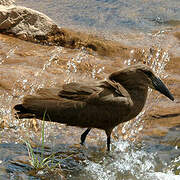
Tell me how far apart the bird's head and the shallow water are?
83 cm

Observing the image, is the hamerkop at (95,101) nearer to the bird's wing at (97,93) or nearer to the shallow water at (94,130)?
the bird's wing at (97,93)

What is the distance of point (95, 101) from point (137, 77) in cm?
61

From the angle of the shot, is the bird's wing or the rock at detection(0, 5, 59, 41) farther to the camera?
the rock at detection(0, 5, 59, 41)

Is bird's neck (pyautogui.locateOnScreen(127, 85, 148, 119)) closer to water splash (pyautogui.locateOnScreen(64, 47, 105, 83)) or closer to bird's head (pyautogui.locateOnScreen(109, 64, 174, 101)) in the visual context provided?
bird's head (pyautogui.locateOnScreen(109, 64, 174, 101))

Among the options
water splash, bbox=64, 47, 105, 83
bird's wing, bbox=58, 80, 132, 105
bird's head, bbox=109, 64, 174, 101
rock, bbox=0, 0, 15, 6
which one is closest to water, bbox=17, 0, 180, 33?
rock, bbox=0, 0, 15, 6

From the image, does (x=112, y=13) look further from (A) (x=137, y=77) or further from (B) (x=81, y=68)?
(A) (x=137, y=77)

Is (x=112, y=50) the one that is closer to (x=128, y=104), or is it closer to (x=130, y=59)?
(x=130, y=59)

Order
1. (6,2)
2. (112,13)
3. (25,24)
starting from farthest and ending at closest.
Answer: (112,13)
(6,2)
(25,24)

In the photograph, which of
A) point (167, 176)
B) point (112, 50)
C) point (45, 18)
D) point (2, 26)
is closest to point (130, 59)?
point (112, 50)

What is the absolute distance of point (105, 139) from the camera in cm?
568

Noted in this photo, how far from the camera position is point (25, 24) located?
29.2 feet

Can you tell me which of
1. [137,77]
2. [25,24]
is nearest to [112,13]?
[25,24]

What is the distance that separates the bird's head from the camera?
507cm

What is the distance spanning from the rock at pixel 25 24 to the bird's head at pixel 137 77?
13.3 feet
